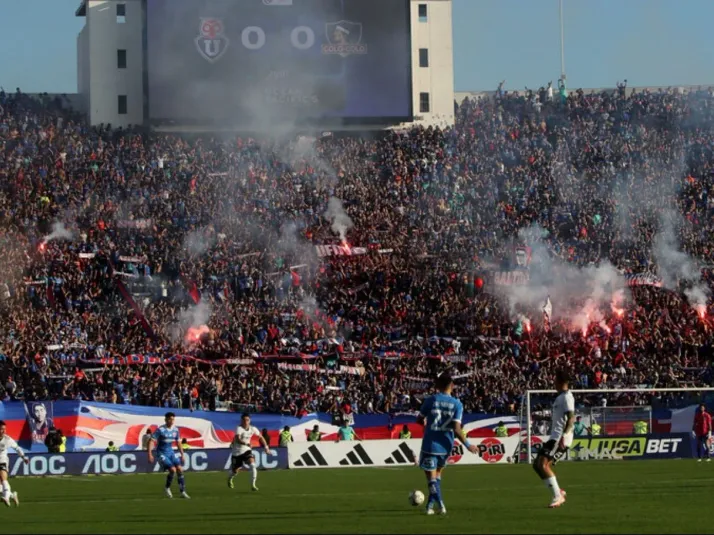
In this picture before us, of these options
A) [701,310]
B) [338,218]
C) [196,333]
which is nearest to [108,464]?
[196,333]

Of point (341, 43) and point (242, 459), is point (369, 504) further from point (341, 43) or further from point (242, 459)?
point (341, 43)

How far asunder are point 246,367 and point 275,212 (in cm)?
1534

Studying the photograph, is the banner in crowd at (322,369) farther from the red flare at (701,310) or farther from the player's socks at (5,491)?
the player's socks at (5,491)

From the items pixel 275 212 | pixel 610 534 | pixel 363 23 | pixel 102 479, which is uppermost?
pixel 363 23

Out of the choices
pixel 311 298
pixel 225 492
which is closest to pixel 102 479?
pixel 225 492

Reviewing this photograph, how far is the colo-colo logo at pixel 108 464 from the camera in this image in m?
37.2

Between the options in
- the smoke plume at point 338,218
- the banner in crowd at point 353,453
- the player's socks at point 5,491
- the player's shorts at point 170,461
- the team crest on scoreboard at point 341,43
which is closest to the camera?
the player's socks at point 5,491

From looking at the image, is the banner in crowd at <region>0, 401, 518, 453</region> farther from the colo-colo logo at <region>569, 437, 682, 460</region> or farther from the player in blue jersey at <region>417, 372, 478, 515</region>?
the player in blue jersey at <region>417, 372, 478, 515</region>

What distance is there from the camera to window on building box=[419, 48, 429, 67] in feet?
261

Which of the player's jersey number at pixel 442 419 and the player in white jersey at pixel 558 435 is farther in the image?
the player in white jersey at pixel 558 435

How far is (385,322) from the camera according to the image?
55156 mm

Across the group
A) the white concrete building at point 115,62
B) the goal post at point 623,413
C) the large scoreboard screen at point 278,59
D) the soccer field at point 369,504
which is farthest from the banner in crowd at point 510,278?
the white concrete building at point 115,62

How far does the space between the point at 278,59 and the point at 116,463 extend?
38.7 meters

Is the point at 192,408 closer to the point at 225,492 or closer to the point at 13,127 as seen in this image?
the point at 225,492
